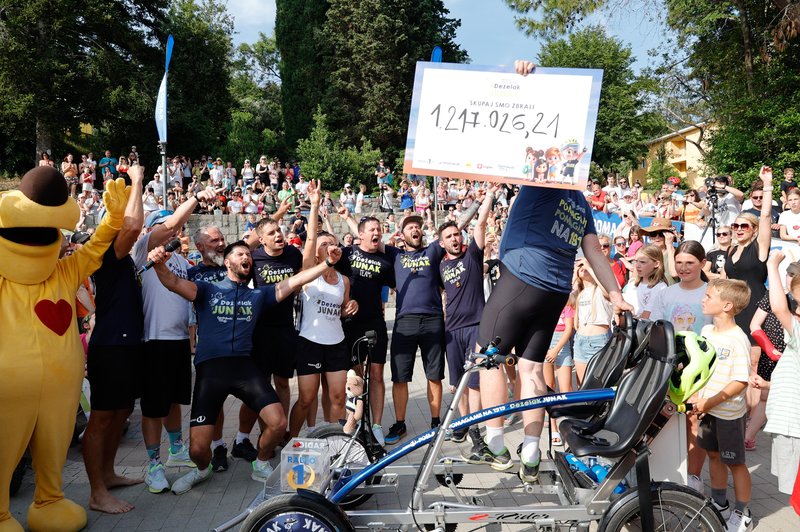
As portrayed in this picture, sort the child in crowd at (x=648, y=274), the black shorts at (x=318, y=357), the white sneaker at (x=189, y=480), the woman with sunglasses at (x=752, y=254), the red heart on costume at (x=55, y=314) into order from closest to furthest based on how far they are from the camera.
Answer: the red heart on costume at (x=55, y=314) < the white sneaker at (x=189, y=480) < the black shorts at (x=318, y=357) < the child in crowd at (x=648, y=274) < the woman with sunglasses at (x=752, y=254)

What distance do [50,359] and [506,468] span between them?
2.80 meters

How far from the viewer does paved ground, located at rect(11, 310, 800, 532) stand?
159 inches

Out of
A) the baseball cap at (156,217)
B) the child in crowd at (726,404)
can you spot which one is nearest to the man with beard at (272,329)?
the baseball cap at (156,217)

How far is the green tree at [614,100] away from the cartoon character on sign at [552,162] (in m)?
37.3

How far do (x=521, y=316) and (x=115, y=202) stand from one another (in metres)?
2.69

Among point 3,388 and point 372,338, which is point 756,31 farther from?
point 3,388

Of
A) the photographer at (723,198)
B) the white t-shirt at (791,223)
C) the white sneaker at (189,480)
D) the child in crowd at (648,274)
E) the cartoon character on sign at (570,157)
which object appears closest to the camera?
the cartoon character on sign at (570,157)

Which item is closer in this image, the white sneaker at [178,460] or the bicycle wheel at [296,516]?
the bicycle wheel at [296,516]

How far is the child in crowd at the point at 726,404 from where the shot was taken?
390 cm

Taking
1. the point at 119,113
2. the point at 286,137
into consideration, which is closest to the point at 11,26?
the point at 119,113

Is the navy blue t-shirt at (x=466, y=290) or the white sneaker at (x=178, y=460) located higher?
the navy blue t-shirt at (x=466, y=290)

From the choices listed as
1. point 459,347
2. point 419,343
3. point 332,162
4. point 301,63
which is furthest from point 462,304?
point 301,63

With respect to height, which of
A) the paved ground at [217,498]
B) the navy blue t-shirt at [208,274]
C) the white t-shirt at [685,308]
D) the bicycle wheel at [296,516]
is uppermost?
the white t-shirt at [685,308]

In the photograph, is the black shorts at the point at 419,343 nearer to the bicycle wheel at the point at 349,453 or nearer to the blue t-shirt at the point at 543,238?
the bicycle wheel at the point at 349,453
